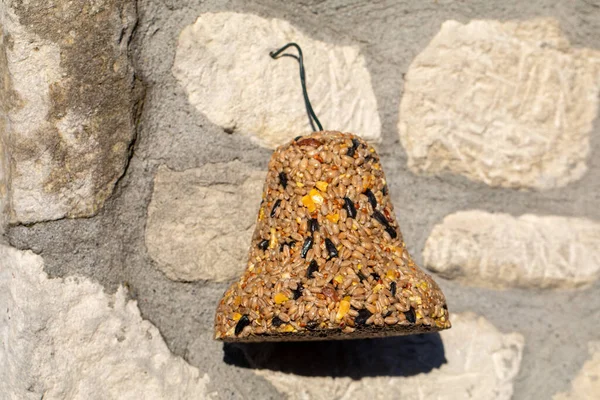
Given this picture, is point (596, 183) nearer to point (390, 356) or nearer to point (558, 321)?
point (558, 321)

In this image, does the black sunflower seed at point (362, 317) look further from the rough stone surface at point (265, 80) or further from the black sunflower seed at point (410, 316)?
the rough stone surface at point (265, 80)

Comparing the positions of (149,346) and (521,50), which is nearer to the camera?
(149,346)

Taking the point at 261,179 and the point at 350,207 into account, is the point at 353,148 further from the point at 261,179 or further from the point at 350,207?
the point at 261,179

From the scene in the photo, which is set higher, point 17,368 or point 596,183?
point 596,183

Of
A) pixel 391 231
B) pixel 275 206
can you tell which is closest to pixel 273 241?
pixel 275 206

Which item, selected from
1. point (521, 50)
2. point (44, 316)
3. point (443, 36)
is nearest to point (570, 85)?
point (521, 50)

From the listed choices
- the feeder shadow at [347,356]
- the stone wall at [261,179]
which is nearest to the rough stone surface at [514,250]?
the stone wall at [261,179]
